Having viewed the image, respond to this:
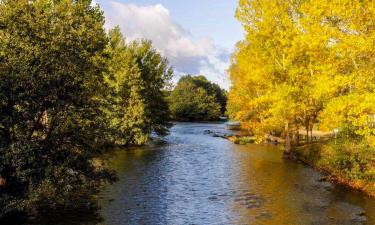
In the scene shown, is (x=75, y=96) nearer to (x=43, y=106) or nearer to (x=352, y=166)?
(x=43, y=106)

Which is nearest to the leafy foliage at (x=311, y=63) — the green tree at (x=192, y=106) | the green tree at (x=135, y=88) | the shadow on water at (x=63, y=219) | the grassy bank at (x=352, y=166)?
the grassy bank at (x=352, y=166)

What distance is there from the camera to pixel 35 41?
2342cm

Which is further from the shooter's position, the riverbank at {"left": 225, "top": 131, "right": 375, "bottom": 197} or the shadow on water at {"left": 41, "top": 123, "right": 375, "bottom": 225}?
the riverbank at {"left": 225, "top": 131, "right": 375, "bottom": 197}

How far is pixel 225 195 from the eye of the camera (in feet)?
111

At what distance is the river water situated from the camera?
2731 cm

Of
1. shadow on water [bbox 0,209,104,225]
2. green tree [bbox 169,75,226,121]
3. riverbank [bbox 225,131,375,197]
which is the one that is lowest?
shadow on water [bbox 0,209,104,225]

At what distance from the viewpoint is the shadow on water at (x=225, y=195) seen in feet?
89.6

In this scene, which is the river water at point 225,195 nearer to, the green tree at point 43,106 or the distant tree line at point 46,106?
the distant tree line at point 46,106

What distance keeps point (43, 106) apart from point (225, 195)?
16.3 metres

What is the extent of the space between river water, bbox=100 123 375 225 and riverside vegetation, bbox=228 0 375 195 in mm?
3339

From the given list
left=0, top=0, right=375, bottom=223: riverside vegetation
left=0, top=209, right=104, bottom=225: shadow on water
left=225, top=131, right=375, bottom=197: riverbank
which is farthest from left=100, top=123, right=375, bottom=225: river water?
left=0, top=0, right=375, bottom=223: riverside vegetation

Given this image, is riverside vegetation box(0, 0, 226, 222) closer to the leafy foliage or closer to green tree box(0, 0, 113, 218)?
green tree box(0, 0, 113, 218)

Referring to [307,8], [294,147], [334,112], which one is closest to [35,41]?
[307,8]

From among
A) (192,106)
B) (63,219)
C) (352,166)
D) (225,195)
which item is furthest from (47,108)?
(192,106)
